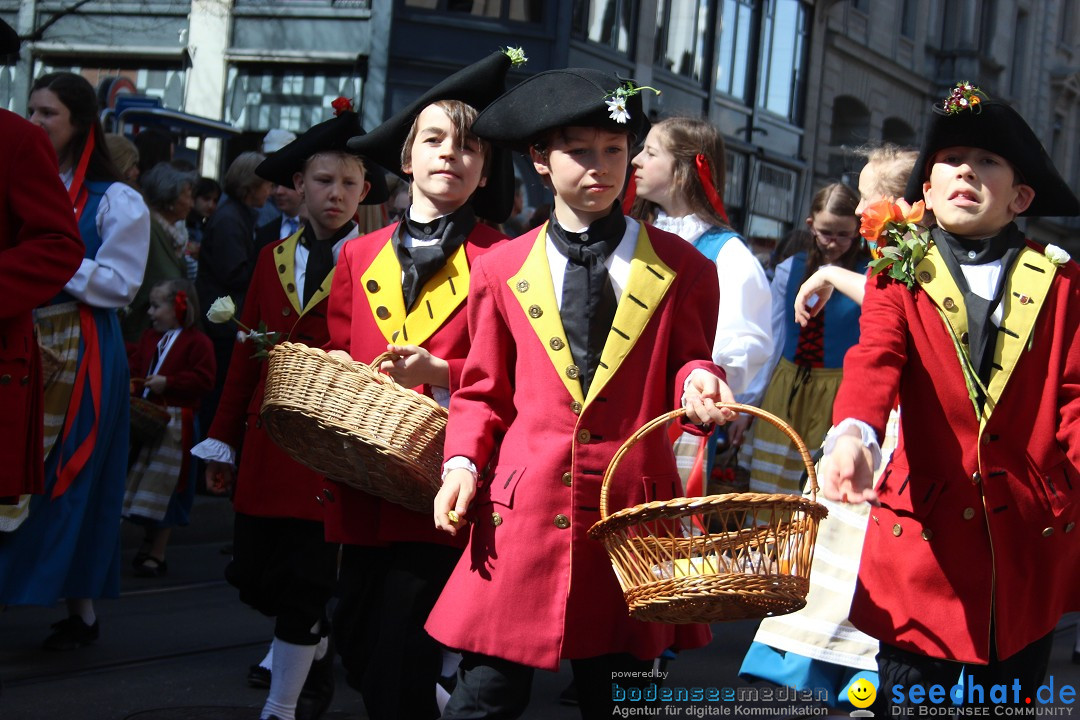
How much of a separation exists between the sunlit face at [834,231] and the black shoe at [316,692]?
3101 mm

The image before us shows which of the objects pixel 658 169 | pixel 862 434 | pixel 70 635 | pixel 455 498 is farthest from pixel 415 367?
pixel 70 635

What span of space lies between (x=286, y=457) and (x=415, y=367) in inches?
45.0

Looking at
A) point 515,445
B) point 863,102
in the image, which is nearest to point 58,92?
point 515,445

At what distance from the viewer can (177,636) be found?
6.51 m

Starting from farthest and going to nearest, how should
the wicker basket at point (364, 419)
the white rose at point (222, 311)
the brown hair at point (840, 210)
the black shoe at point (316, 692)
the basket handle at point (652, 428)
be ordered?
the brown hair at point (840, 210) → the black shoe at point (316, 692) → the white rose at point (222, 311) → the wicker basket at point (364, 419) → the basket handle at point (652, 428)

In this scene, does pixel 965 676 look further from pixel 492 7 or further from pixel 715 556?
pixel 492 7

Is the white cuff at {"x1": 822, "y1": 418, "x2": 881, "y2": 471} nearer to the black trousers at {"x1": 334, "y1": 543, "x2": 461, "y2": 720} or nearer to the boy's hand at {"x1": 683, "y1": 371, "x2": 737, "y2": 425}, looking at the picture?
the boy's hand at {"x1": 683, "y1": 371, "x2": 737, "y2": 425}

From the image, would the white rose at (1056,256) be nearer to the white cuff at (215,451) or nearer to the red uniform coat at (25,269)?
the red uniform coat at (25,269)

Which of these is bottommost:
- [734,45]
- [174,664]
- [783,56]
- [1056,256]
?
[174,664]

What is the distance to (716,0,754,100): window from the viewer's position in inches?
985

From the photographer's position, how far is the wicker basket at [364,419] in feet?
12.2

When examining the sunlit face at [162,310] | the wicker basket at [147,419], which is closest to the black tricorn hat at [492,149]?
the wicker basket at [147,419]

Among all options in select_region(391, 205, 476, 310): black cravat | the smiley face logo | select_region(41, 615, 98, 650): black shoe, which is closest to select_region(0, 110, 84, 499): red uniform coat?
select_region(391, 205, 476, 310): black cravat

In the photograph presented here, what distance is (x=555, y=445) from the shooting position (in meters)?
3.47
